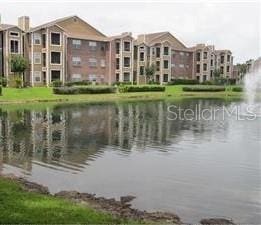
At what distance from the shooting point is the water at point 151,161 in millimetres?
12445

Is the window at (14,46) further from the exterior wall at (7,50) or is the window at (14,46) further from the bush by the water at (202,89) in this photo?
the bush by the water at (202,89)

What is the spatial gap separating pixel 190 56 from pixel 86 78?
3733 centimetres

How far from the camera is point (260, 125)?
104 feet

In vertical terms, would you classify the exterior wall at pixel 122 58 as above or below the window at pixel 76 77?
above

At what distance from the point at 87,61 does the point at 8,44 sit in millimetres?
15950

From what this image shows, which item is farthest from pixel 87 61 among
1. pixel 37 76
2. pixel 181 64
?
pixel 181 64

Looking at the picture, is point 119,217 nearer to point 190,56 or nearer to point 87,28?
point 87,28

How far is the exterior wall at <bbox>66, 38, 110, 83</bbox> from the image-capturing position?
78.5 m

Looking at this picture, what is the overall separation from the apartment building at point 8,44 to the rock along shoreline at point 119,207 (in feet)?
202

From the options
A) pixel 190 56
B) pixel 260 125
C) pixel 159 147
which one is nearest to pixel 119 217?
pixel 159 147

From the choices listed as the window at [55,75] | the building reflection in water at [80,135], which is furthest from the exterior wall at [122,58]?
the building reflection in water at [80,135]

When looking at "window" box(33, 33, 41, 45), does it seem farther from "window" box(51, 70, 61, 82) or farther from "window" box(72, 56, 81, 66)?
"window" box(72, 56, 81, 66)

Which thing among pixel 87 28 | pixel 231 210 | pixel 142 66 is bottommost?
pixel 231 210

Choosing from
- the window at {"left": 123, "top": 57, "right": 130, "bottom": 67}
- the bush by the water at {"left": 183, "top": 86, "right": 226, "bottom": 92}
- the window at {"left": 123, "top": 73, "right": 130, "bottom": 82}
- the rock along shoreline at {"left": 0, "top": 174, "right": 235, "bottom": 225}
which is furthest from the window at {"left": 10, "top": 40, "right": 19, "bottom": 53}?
the rock along shoreline at {"left": 0, "top": 174, "right": 235, "bottom": 225}
